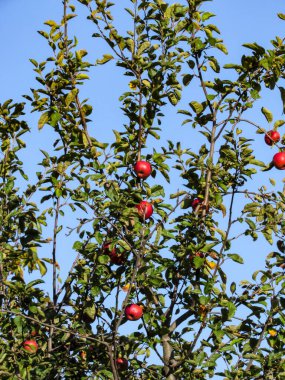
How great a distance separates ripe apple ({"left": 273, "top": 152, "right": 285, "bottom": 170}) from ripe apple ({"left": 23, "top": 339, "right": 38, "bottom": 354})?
264 centimetres

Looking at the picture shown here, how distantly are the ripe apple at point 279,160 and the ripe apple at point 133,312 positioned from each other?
5.78 ft

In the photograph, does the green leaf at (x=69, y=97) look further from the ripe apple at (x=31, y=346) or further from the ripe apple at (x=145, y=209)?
the ripe apple at (x=31, y=346)

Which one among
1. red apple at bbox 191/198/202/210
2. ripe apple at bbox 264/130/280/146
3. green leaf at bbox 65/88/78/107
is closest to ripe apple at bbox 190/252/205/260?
red apple at bbox 191/198/202/210

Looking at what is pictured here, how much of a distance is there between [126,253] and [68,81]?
167 centimetres

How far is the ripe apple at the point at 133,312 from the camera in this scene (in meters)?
6.06

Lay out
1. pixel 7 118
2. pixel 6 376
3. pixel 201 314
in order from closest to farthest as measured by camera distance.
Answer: pixel 201 314
pixel 6 376
pixel 7 118

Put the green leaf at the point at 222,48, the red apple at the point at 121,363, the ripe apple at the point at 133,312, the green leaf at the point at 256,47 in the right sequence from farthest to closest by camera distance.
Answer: the green leaf at the point at 222,48 < the red apple at the point at 121,363 < the green leaf at the point at 256,47 < the ripe apple at the point at 133,312

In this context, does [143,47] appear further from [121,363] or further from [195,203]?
[121,363]

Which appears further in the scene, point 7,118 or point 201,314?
point 7,118

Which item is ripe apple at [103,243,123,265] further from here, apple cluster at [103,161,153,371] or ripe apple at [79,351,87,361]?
ripe apple at [79,351,87,361]

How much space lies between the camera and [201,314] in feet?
19.8

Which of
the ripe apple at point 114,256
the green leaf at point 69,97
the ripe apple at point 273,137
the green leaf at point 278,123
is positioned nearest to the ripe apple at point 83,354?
the ripe apple at point 114,256

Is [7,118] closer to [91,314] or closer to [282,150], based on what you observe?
[91,314]

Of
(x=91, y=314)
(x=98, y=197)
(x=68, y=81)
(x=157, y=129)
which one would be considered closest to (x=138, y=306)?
(x=91, y=314)
